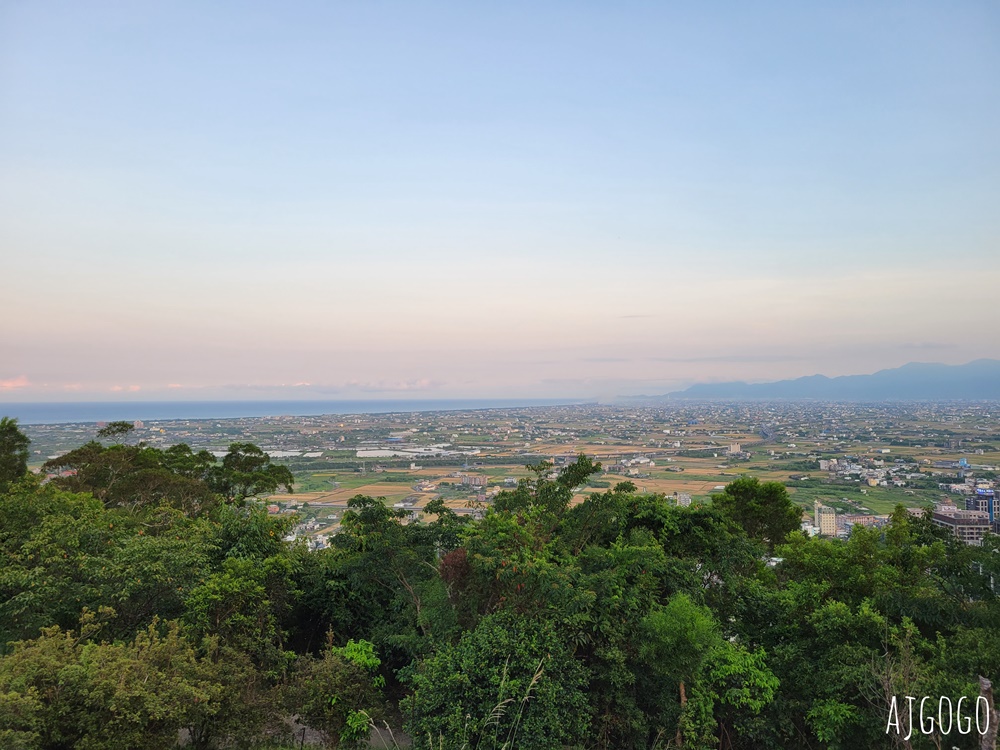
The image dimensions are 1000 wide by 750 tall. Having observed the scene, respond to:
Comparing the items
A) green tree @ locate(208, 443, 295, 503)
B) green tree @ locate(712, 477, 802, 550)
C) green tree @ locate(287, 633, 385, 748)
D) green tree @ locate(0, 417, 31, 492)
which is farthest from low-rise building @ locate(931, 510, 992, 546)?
green tree @ locate(0, 417, 31, 492)

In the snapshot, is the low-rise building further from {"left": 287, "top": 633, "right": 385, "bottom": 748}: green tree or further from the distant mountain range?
the distant mountain range

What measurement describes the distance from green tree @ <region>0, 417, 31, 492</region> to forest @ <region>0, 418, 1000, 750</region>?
5.32 meters

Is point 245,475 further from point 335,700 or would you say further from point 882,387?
point 882,387

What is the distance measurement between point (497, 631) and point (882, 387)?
154 meters

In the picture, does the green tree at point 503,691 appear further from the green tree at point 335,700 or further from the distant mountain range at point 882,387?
the distant mountain range at point 882,387

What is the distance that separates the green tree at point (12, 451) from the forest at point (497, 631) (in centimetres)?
532

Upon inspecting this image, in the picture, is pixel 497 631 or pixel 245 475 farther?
pixel 245 475

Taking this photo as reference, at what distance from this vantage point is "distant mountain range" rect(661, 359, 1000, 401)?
9531cm

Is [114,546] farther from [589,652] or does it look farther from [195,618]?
[589,652]

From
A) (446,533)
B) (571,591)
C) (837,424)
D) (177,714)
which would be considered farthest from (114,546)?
(837,424)

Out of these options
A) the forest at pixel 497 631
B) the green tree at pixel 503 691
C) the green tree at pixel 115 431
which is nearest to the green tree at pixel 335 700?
the forest at pixel 497 631

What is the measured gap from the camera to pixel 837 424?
168ft

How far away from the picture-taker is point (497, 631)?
21.1 feet

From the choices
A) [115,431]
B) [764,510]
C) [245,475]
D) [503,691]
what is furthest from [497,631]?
[115,431]
